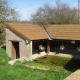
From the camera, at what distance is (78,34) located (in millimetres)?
18594

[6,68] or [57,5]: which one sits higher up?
[57,5]

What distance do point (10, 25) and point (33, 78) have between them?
28.1ft

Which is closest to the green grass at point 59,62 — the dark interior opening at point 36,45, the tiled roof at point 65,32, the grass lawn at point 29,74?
the dark interior opening at point 36,45

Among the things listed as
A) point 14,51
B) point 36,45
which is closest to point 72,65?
point 36,45

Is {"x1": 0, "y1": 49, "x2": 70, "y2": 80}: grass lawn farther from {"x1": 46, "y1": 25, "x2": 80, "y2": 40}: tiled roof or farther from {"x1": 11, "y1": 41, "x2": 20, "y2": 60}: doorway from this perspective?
{"x1": 46, "y1": 25, "x2": 80, "y2": 40}: tiled roof

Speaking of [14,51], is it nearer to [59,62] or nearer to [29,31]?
[29,31]

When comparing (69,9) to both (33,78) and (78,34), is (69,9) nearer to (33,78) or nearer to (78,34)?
(78,34)

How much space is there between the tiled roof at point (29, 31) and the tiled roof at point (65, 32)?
0.97 meters

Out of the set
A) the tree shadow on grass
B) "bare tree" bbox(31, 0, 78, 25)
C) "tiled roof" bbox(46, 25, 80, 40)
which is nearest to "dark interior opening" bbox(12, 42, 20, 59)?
"tiled roof" bbox(46, 25, 80, 40)

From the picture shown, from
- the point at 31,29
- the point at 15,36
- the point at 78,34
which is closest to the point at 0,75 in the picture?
the point at 15,36

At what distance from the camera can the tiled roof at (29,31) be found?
18.4 metres

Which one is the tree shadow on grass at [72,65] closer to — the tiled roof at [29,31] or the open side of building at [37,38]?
the open side of building at [37,38]

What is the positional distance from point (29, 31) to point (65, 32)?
425cm

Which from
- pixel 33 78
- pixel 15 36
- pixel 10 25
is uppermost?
pixel 10 25
